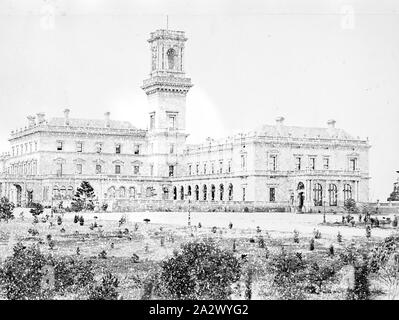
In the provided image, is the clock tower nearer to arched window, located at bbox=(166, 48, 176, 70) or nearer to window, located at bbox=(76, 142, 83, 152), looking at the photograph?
arched window, located at bbox=(166, 48, 176, 70)

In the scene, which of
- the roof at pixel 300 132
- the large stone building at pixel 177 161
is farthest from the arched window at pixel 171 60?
the roof at pixel 300 132

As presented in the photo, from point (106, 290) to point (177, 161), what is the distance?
54.9 m

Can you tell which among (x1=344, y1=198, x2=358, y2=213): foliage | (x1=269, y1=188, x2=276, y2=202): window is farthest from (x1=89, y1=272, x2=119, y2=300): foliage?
(x1=269, y1=188, x2=276, y2=202): window

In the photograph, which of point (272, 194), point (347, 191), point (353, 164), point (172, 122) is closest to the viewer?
point (347, 191)

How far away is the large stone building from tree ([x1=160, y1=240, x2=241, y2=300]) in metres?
35.3

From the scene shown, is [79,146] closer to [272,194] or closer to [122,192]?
[122,192]

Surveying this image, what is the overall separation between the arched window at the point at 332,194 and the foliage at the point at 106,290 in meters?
43.2

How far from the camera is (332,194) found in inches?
2430

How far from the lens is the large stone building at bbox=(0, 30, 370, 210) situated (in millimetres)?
60594

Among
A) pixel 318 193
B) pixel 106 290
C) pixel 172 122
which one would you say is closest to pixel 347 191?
pixel 318 193

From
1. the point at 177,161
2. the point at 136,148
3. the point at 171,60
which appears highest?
the point at 171,60

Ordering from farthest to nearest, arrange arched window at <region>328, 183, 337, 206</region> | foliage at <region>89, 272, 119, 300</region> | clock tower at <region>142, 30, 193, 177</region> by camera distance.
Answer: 1. clock tower at <region>142, 30, 193, 177</region>
2. arched window at <region>328, 183, 337, 206</region>
3. foliage at <region>89, 272, 119, 300</region>

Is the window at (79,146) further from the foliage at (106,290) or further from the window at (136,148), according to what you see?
the foliage at (106,290)
